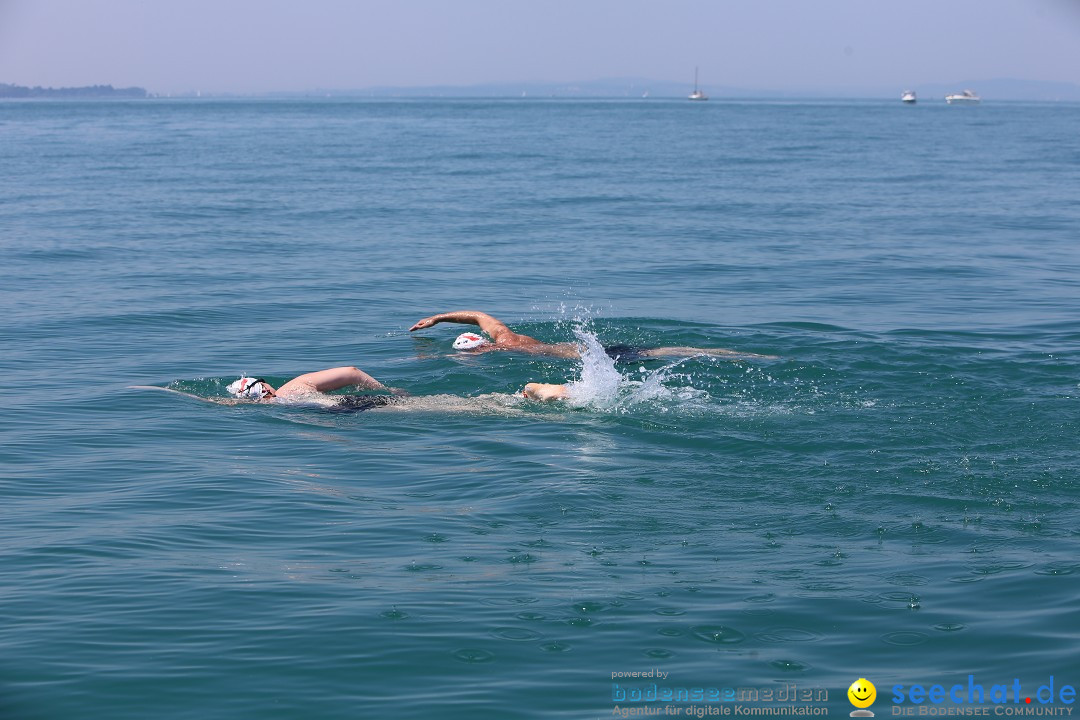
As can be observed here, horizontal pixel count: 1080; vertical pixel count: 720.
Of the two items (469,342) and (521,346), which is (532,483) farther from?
(469,342)

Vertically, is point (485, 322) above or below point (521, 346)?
above

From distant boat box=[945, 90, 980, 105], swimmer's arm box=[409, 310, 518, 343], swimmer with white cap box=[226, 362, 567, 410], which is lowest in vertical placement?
swimmer with white cap box=[226, 362, 567, 410]

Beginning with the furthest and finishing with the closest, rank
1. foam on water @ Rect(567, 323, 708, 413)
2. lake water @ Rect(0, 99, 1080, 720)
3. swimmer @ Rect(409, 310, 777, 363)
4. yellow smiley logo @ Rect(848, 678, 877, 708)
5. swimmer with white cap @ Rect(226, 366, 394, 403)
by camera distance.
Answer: swimmer @ Rect(409, 310, 777, 363)
swimmer with white cap @ Rect(226, 366, 394, 403)
foam on water @ Rect(567, 323, 708, 413)
lake water @ Rect(0, 99, 1080, 720)
yellow smiley logo @ Rect(848, 678, 877, 708)

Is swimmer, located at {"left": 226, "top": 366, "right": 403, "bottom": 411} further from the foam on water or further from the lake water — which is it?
the foam on water

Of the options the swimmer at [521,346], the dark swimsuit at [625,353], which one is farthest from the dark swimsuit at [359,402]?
the dark swimsuit at [625,353]

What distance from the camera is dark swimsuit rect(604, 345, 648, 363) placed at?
14.2 m

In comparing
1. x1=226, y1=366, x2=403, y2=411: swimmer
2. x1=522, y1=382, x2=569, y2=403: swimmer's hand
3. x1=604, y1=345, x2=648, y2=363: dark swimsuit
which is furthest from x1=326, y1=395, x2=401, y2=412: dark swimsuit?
x1=604, y1=345, x2=648, y2=363: dark swimsuit

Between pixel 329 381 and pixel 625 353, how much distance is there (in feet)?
13.5

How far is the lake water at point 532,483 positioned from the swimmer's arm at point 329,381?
1.08 feet

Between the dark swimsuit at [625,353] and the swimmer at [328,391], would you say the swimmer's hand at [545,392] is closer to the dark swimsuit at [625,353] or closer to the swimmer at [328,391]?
the swimmer at [328,391]

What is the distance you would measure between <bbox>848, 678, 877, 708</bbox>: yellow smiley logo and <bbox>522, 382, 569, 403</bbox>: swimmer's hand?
641cm

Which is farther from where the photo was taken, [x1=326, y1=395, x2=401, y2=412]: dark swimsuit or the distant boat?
the distant boat

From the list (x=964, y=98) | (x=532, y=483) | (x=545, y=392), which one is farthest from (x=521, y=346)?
(x=964, y=98)

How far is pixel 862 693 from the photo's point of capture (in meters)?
6.09
